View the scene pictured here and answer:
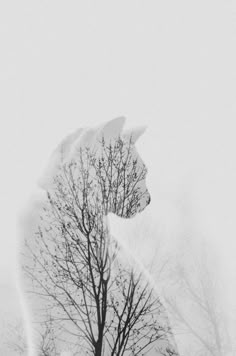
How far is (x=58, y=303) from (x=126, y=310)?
792 mm

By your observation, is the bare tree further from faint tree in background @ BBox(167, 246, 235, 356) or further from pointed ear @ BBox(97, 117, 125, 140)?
faint tree in background @ BBox(167, 246, 235, 356)

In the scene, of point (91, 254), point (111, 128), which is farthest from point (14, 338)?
point (111, 128)

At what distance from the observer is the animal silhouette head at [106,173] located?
4.04 metres

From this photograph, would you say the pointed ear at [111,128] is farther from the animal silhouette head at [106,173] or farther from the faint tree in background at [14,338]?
the faint tree in background at [14,338]

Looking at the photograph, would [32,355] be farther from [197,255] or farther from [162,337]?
[197,255]

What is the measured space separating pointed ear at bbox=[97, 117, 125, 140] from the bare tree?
0.12 metres

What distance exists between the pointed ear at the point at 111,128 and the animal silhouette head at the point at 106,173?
0.04ft

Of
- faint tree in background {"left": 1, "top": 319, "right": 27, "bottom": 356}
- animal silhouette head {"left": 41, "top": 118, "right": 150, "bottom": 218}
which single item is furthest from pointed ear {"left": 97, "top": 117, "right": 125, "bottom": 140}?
faint tree in background {"left": 1, "top": 319, "right": 27, "bottom": 356}

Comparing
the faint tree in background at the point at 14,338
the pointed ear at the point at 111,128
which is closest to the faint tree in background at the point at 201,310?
the pointed ear at the point at 111,128

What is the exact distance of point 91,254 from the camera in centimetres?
402

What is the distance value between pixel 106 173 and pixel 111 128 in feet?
1.87

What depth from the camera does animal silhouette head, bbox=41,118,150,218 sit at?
404 centimetres

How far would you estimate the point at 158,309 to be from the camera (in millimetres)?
3834

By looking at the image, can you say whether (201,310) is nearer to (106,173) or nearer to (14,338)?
(106,173)
